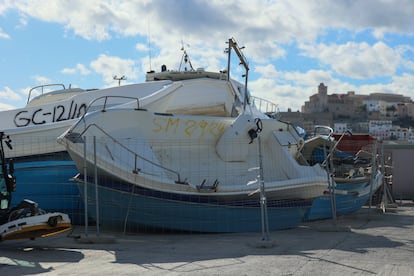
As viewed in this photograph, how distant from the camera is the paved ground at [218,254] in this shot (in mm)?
7398

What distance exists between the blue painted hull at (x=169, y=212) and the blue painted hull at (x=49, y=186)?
1177mm

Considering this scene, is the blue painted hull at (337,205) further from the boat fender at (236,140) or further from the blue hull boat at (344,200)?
the boat fender at (236,140)

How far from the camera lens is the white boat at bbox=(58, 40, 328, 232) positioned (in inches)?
430

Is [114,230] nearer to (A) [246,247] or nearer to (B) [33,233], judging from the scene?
(B) [33,233]

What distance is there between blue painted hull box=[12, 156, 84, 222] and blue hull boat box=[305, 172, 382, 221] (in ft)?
19.5

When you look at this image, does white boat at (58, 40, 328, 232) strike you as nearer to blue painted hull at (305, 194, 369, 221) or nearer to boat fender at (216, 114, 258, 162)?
boat fender at (216, 114, 258, 162)

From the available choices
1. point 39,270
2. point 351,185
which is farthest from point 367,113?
point 39,270

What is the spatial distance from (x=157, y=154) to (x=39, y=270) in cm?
529

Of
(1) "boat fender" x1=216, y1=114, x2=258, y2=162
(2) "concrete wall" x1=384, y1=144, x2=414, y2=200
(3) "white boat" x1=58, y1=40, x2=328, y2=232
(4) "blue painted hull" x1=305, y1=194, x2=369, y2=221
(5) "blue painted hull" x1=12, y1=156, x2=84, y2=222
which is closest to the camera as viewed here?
(3) "white boat" x1=58, y1=40, x2=328, y2=232

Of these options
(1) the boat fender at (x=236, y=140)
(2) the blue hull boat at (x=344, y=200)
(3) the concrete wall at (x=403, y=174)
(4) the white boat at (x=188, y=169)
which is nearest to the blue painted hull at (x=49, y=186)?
(4) the white boat at (x=188, y=169)

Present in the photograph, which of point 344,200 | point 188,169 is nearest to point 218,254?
point 188,169

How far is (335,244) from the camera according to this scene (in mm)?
9695

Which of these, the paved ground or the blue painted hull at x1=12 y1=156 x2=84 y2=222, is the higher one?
the blue painted hull at x1=12 y1=156 x2=84 y2=222

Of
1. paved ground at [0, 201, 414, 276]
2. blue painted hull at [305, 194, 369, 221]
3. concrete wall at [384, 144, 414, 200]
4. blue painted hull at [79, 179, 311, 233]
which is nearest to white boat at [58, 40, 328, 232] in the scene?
blue painted hull at [79, 179, 311, 233]
